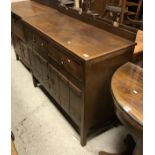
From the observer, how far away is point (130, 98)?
1.05m

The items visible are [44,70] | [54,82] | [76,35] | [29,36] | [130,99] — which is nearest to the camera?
[130,99]

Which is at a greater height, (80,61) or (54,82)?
(80,61)

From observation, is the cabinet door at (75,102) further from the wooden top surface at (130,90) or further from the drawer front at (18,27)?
the drawer front at (18,27)

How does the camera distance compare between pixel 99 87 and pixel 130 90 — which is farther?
pixel 99 87

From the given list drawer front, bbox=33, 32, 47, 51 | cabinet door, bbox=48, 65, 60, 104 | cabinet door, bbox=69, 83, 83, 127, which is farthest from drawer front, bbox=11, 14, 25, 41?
cabinet door, bbox=69, 83, 83, 127

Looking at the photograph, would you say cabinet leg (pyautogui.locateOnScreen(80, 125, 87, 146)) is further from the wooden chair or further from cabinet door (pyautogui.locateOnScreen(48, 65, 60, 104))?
the wooden chair

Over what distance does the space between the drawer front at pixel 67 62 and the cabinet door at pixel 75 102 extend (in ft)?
0.33

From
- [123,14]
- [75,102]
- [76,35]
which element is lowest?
[75,102]

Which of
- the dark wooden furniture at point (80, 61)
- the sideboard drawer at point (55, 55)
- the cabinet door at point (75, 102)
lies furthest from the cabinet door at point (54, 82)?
the cabinet door at point (75, 102)

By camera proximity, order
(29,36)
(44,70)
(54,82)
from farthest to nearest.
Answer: (29,36), (44,70), (54,82)

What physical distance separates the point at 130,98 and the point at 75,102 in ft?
1.85

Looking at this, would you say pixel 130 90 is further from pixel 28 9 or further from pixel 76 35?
pixel 28 9

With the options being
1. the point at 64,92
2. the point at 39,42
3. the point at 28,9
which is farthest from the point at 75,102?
the point at 28,9
